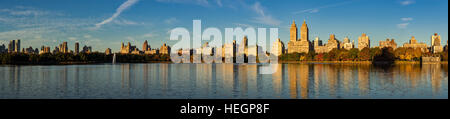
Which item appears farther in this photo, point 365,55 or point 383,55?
point 383,55

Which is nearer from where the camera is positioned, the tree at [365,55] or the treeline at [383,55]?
the treeline at [383,55]

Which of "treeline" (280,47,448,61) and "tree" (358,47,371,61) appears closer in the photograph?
"treeline" (280,47,448,61)
